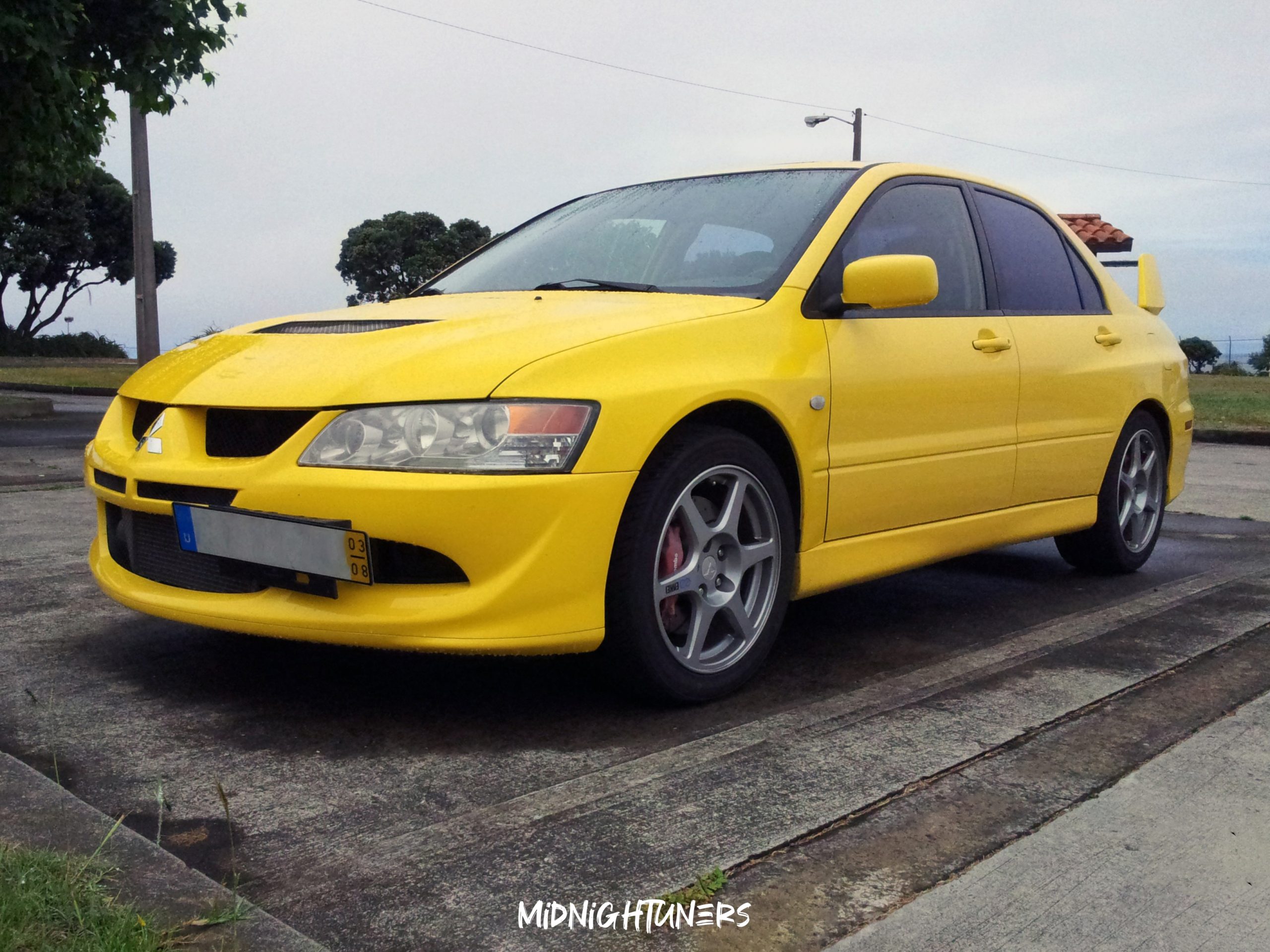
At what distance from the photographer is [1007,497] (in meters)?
4.25

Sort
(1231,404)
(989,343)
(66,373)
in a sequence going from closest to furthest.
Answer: (989,343), (1231,404), (66,373)

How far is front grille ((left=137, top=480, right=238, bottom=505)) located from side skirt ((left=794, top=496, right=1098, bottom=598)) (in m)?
1.51

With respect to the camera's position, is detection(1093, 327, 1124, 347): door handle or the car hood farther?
detection(1093, 327, 1124, 347): door handle

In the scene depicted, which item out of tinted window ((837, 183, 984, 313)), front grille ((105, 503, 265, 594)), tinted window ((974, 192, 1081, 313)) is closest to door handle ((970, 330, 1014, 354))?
tinted window ((837, 183, 984, 313))

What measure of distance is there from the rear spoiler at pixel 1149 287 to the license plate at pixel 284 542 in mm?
3927

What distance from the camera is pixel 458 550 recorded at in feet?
8.93

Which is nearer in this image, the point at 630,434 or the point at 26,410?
the point at 630,434

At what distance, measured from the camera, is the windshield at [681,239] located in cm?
363

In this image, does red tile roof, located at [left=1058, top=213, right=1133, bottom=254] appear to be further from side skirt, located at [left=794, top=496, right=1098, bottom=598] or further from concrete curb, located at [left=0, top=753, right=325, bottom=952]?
concrete curb, located at [left=0, top=753, right=325, bottom=952]

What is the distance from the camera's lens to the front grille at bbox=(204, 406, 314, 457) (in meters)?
2.88

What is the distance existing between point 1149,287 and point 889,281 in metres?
2.66

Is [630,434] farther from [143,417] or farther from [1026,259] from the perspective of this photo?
[1026,259]

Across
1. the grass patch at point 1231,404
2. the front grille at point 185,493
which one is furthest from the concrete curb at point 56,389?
the front grille at point 185,493

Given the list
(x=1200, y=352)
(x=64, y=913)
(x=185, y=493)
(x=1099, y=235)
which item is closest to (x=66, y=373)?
(x=1099, y=235)
